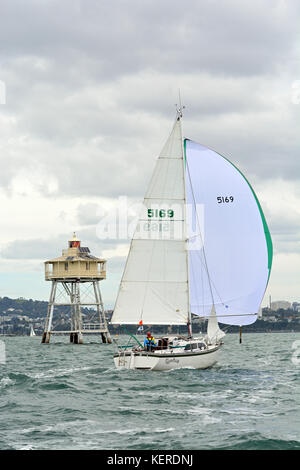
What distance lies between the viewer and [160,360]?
105ft

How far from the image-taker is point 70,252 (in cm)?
7656

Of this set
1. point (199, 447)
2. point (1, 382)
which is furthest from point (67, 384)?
point (199, 447)

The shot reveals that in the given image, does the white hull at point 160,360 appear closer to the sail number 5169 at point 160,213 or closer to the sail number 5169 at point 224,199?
the sail number 5169 at point 160,213

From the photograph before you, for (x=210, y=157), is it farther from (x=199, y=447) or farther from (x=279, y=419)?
(x=199, y=447)

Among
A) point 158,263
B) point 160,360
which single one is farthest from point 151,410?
point 158,263

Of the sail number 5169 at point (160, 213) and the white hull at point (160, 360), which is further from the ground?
the sail number 5169 at point (160, 213)

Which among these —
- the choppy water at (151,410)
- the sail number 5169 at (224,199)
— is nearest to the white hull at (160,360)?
the choppy water at (151,410)

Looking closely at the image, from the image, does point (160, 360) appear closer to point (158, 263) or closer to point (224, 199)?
point (158, 263)

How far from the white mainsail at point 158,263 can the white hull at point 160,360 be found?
2.08 meters

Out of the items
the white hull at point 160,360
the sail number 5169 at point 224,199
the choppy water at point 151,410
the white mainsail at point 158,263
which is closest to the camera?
the choppy water at point 151,410

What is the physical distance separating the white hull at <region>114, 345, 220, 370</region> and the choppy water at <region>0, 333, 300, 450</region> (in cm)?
36

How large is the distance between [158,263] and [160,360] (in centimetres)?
481

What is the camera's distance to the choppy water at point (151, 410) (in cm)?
1739

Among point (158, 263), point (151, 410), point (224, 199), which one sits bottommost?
point (151, 410)
